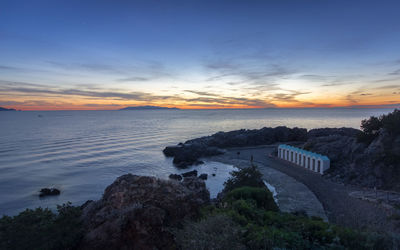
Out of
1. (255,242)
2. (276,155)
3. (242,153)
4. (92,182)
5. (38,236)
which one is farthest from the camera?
(242,153)

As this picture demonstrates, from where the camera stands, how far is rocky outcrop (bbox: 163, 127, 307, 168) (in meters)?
40.5

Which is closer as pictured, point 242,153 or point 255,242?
point 255,242

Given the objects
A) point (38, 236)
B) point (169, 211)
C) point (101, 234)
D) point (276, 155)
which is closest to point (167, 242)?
point (169, 211)

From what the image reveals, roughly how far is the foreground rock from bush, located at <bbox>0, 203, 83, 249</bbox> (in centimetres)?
44

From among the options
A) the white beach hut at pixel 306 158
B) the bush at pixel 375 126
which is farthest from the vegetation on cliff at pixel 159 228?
the bush at pixel 375 126

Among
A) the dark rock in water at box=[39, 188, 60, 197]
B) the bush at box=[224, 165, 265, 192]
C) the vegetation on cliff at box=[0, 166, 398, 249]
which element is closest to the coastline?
the bush at box=[224, 165, 265, 192]

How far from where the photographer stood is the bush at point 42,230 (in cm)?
704

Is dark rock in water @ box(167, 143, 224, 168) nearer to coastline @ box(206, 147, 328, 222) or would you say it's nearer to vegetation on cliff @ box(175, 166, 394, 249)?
coastline @ box(206, 147, 328, 222)

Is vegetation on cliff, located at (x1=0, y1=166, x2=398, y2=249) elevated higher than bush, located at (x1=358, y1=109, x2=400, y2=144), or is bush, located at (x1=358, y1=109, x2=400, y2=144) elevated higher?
bush, located at (x1=358, y1=109, x2=400, y2=144)

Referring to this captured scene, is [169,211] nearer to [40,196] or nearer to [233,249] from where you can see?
[233,249]

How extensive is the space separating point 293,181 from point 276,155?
13.1m

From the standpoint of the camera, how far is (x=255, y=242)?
5.79 meters

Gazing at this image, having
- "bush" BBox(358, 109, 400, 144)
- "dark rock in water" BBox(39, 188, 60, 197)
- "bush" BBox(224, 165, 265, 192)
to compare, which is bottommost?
"dark rock in water" BBox(39, 188, 60, 197)

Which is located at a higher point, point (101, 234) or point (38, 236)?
point (101, 234)
